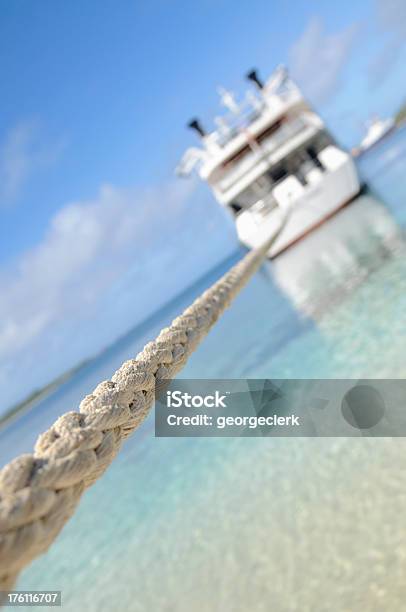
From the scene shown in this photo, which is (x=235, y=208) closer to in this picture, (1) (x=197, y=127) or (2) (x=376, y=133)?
(1) (x=197, y=127)

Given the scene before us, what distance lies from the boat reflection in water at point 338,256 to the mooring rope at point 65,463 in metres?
6.51

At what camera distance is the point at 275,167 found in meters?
18.7

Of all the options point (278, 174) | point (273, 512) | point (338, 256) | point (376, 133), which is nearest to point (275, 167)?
point (278, 174)

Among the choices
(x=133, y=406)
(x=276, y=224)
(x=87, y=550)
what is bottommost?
(x=87, y=550)

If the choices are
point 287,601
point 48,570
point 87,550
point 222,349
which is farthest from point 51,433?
point 222,349

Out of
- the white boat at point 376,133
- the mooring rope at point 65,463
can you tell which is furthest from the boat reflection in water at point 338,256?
the white boat at point 376,133

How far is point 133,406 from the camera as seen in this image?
1.42 metres

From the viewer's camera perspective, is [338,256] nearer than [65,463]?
No

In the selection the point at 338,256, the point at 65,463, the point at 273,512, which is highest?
the point at 65,463

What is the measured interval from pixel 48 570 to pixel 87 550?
672 mm

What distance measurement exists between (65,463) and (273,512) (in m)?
2.99

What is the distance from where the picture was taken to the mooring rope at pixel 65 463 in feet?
2.48

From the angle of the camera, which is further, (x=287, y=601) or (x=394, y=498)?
(x=394, y=498)

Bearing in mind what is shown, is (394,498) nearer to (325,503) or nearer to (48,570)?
(325,503)
